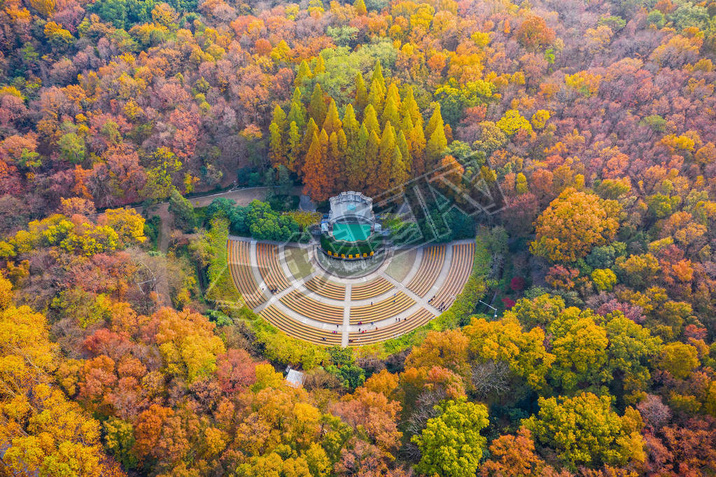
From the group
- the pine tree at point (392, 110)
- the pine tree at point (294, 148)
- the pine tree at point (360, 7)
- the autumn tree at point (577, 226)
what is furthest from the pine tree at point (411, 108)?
the pine tree at point (360, 7)

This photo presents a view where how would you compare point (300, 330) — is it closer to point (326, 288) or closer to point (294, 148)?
point (326, 288)

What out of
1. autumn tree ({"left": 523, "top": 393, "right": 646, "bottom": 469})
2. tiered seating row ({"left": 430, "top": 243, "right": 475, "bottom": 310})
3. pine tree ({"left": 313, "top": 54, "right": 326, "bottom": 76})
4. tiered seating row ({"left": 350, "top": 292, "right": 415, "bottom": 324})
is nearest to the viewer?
autumn tree ({"left": 523, "top": 393, "right": 646, "bottom": 469})

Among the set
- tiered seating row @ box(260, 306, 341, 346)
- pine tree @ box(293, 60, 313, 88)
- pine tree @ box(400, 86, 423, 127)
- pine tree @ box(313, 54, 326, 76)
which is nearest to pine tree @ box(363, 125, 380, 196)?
pine tree @ box(400, 86, 423, 127)

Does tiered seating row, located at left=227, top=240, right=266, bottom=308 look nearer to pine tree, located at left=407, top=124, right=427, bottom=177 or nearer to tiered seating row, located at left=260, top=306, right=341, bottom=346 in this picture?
tiered seating row, located at left=260, top=306, right=341, bottom=346

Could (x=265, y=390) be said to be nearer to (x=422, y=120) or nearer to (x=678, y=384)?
(x=678, y=384)

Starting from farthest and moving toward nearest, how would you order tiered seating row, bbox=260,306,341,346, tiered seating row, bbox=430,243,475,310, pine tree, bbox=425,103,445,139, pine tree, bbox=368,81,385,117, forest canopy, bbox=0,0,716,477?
pine tree, bbox=368,81,385,117, pine tree, bbox=425,103,445,139, tiered seating row, bbox=430,243,475,310, tiered seating row, bbox=260,306,341,346, forest canopy, bbox=0,0,716,477

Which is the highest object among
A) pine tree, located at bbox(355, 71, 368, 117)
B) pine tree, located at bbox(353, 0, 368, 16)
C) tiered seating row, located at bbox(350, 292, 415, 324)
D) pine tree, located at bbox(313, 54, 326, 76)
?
pine tree, located at bbox(353, 0, 368, 16)

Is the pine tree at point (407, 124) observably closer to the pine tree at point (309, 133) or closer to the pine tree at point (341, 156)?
the pine tree at point (341, 156)
